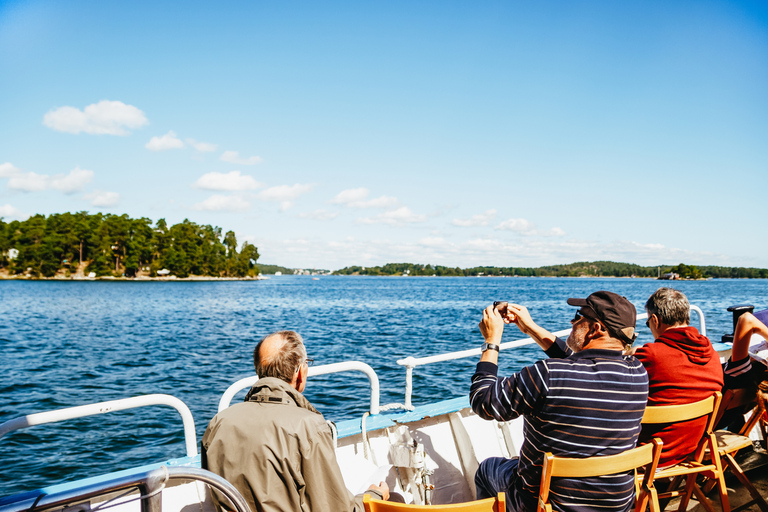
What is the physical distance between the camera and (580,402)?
2.00 metres

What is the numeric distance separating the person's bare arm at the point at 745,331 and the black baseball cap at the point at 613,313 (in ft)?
4.82

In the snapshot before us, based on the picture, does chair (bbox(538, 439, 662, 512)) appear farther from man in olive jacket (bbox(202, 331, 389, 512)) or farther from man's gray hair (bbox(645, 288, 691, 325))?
man's gray hair (bbox(645, 288, 691, 325))

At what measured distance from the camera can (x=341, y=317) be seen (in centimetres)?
3694

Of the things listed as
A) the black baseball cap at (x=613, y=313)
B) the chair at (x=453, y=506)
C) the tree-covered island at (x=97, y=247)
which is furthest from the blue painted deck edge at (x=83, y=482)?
the tree-covered island at (x=97, y=247)

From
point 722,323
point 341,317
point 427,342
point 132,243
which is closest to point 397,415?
point 427,342

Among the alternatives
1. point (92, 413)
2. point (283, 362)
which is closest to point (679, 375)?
point (283, 362)

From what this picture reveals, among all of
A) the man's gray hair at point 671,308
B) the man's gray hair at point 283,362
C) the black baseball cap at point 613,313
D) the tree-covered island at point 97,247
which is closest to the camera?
the black baseball cap at point 613,313

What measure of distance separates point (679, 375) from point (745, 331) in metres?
0.77

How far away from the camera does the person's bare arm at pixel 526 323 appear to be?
102 inches

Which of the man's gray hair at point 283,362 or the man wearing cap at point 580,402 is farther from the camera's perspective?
the man's gray hair at point 283,362

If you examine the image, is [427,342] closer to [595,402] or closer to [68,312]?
[595,402]

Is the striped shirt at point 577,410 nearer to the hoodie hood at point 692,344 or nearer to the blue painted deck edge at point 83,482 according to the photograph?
the hoodie hood at point 692,344

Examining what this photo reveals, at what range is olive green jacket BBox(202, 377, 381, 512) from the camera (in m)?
1.92

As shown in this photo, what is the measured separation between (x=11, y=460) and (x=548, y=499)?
10.1 m
